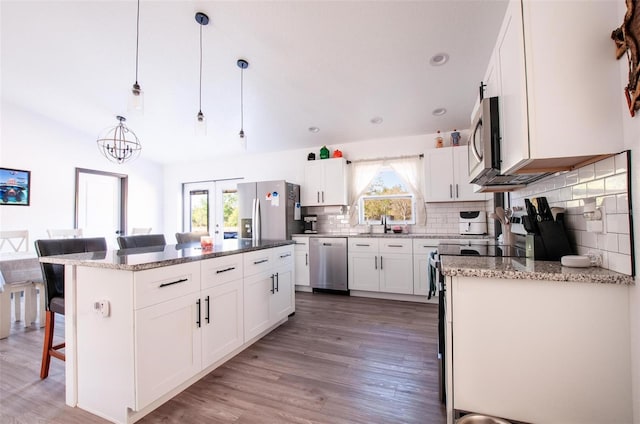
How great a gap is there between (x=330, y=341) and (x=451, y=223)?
2601 mm

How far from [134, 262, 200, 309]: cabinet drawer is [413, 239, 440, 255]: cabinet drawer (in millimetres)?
2839

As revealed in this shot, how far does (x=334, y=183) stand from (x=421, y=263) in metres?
1.80

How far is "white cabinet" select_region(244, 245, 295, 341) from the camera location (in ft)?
7.85

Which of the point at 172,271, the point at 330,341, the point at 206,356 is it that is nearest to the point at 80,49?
the point at 172,271

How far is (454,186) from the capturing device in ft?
12.5

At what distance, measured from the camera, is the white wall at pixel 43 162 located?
396 centimetres

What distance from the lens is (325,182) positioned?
4.54 meters

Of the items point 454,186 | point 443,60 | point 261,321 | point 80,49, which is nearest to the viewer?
point 261,321

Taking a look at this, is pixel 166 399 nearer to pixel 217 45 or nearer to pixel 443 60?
pixel 217 45

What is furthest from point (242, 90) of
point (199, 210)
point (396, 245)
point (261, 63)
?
point (199, 210)

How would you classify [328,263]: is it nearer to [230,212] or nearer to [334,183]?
[334,183]

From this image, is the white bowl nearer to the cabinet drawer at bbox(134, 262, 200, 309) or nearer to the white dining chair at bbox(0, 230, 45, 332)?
the cabinet drawer at bbox(134, 262, 200, 309)

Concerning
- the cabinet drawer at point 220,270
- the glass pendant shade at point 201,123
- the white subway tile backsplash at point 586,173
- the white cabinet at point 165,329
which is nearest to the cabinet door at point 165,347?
the white cabinet at point 165,329

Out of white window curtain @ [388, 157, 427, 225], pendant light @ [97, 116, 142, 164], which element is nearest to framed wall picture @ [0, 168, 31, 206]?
pendant light @ [97, 116, 142, 164]
